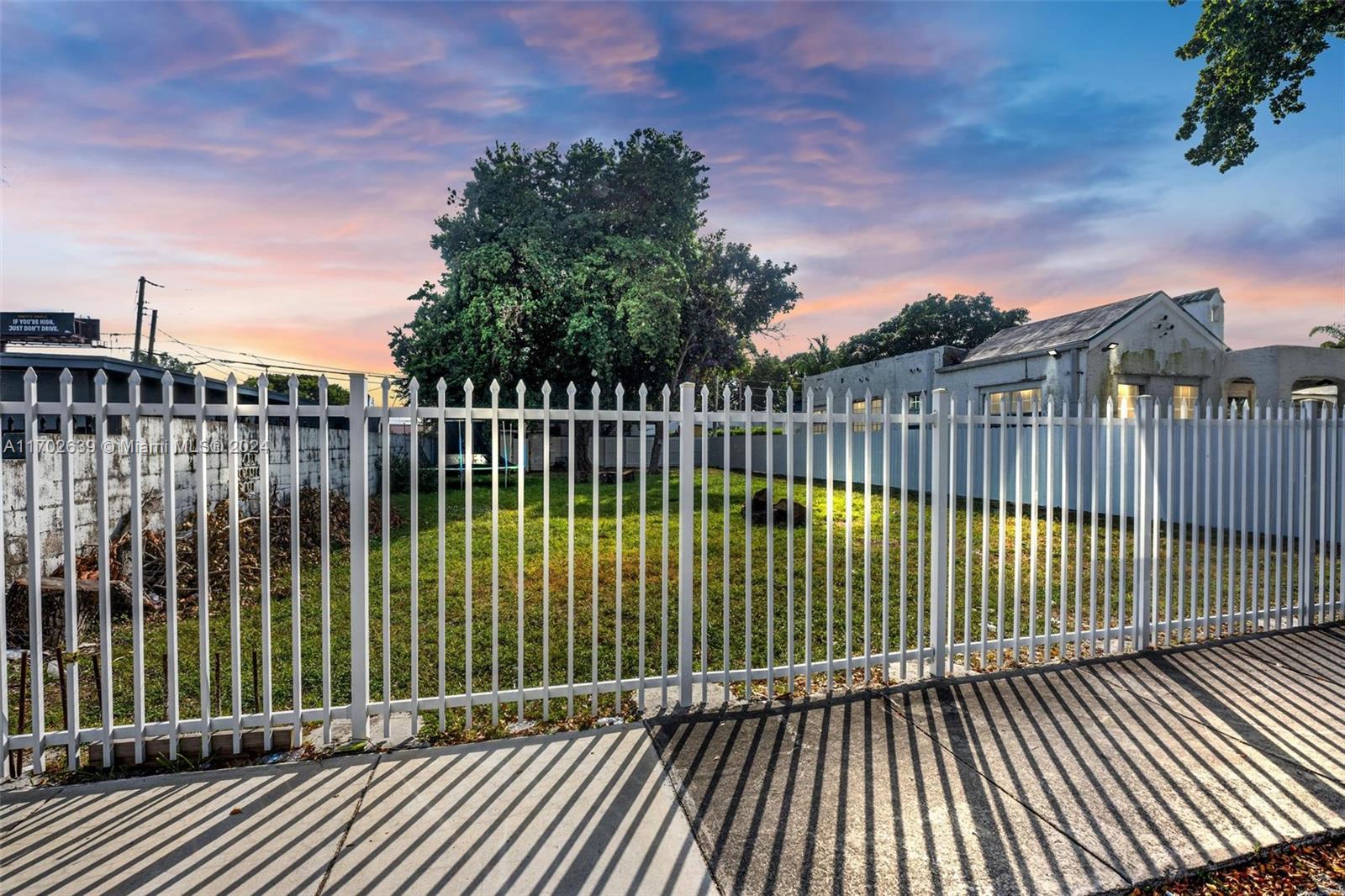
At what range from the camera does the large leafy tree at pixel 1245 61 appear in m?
7.34

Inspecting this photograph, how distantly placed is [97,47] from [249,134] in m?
1.27

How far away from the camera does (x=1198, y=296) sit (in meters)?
14.4

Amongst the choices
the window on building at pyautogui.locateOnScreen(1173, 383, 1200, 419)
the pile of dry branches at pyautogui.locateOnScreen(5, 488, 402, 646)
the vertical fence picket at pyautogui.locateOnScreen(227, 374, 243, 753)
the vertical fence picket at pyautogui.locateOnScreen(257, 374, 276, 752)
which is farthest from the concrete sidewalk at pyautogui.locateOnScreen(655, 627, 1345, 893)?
the window on building at pyautogui.locateOnScreen(1173, 383, 1200, 419)

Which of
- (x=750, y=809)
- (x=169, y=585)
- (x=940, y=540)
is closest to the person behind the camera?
(x=750, y=809)

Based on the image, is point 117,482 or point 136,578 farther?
point 117,482

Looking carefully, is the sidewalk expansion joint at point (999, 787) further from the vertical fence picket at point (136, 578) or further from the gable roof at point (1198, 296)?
the gable roof at point (1198, 296)

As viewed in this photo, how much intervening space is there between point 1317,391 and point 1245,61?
9935mm

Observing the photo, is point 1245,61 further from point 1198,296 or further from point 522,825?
point 522,825

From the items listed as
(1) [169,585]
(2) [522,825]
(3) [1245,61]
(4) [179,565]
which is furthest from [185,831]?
(3) [1245,61]

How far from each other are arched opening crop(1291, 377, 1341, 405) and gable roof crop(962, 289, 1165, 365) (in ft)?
12.6

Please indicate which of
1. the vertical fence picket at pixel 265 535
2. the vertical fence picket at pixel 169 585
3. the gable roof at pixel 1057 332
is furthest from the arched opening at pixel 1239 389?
the vertical fence picket at pixel 169 585

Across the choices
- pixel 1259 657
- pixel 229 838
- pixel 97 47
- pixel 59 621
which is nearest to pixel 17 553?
pixel 59 621

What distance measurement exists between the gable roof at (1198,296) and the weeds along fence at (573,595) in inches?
341

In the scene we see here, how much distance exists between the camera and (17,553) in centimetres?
546
